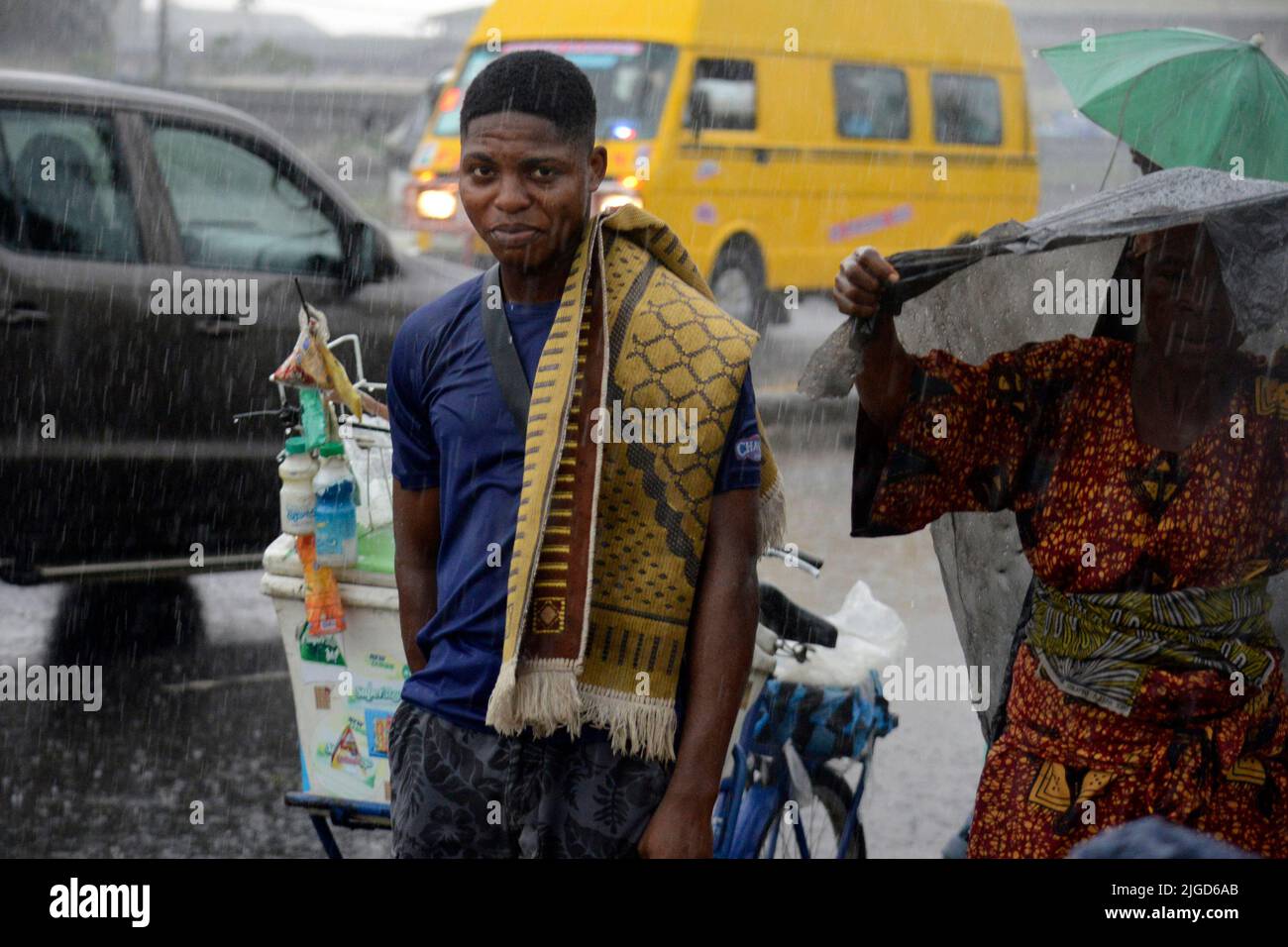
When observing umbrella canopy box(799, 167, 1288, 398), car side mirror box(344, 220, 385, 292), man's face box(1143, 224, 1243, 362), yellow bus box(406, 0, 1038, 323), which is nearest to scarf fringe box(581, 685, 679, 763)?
umbrella canopy box(799, 167, 1288, 398)

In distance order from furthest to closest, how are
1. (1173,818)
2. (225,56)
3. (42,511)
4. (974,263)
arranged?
(225,56)
(42,511)
(974,263)
(1173,818)

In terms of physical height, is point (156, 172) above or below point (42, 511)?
above

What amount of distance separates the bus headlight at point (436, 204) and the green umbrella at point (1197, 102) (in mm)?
9260

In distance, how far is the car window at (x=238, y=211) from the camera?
248 inches

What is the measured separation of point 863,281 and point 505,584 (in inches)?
29.0

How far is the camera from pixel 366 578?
345 centimetres

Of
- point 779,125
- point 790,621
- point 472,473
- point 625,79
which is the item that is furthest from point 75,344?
point 779,125

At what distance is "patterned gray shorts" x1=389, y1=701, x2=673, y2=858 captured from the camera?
2.35 meters

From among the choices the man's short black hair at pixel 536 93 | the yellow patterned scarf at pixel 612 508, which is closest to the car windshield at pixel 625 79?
the man's short black hair at pixel 536 93

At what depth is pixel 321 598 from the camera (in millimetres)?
3432

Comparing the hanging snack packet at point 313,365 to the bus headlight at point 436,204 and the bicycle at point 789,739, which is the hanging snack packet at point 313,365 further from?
the bus headlight at point 436,204
